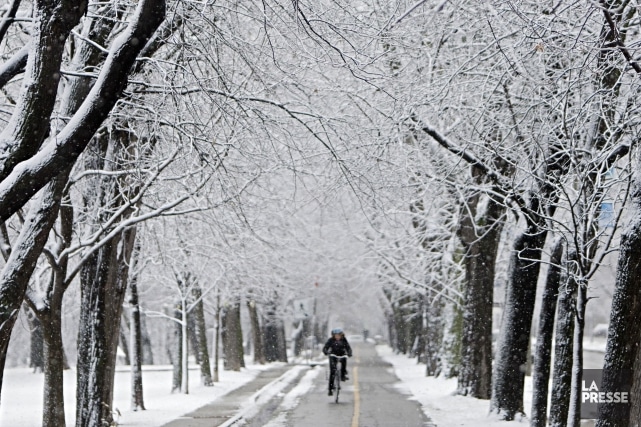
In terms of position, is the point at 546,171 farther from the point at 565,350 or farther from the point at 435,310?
the point at 435,310

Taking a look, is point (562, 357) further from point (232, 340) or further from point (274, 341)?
point (274, 341)

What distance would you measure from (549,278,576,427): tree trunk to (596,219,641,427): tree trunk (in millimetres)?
2396

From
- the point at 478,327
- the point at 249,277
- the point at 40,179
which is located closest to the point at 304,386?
the point at 249,277


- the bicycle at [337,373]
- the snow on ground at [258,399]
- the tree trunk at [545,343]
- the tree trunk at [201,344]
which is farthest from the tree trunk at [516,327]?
the tree trunk at [201,344]

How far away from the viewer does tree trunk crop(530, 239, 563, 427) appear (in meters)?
12.8

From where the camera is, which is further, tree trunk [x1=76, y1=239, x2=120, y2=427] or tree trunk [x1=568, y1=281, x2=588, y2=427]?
tree trunk [x1=76, y1=239, x2=120, y2=427]

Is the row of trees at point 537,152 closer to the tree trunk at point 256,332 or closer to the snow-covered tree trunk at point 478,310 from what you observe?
the snow-covered tree trunk at point 478,310

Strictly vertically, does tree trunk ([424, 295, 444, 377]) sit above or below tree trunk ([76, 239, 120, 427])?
below

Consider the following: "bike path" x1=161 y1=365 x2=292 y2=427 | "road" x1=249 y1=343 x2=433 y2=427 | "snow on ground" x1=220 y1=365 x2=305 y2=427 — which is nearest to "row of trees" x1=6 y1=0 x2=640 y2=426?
"road" x1=249 y1=343 x2=433 y2=427

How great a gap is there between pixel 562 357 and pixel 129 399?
54.9 feet

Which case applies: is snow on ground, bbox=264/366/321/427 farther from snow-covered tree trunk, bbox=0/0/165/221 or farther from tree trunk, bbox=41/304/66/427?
snow-covered tree trunk, bbox=0/0/165/221

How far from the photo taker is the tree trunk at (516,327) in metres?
14.8

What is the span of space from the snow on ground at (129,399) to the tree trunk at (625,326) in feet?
32.5

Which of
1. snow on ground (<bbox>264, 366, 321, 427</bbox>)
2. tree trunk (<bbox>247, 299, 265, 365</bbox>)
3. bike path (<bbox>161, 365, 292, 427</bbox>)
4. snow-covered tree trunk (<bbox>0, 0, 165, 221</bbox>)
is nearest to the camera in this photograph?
snow-covered tree trunk (<bbox>0, 0, 165, 221</bbox>)
